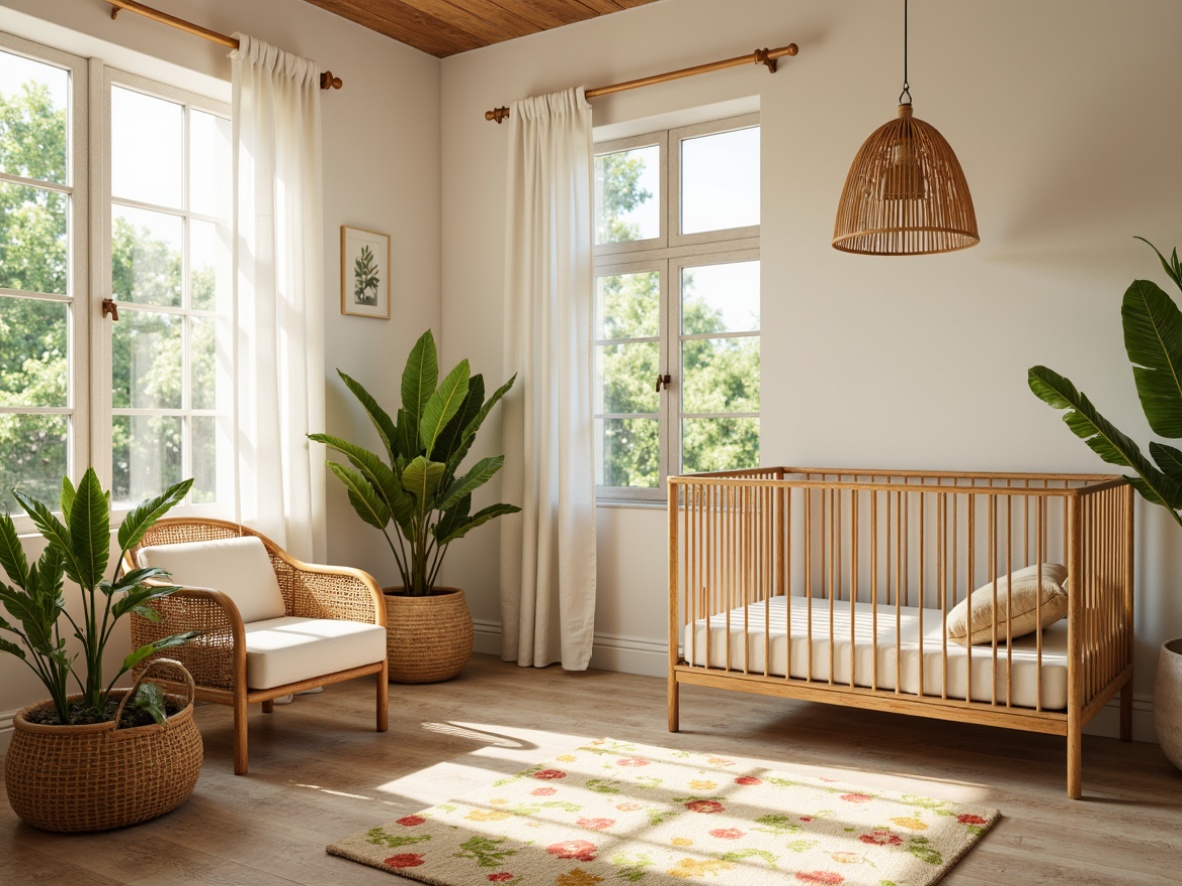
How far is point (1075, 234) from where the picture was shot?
3.48 m

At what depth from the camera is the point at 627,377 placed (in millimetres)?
4605

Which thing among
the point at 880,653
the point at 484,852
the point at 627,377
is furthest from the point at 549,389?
the point at 484,852

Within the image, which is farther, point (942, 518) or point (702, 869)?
point (942, 518)

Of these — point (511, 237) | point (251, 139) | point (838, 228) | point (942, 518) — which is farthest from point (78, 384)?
point (942, 518)

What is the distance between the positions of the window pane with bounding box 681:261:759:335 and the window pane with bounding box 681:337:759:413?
6 cm

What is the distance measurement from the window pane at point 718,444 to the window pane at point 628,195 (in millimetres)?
868

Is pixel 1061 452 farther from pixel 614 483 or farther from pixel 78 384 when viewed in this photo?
pixel 78 384

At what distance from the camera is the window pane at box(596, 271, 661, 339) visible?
4527 mm

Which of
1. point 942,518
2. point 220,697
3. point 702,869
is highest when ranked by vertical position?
point 942,518

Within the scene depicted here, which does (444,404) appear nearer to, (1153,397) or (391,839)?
(391,839)

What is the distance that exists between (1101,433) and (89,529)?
2712 mm

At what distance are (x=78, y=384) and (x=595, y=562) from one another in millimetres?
2079

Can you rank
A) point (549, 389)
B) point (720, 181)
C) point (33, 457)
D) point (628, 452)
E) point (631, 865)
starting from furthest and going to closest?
point (628, 452) → point (549, 389) → point (720, 181) → point (33, 457) → point (631, 865)

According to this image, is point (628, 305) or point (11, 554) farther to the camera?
point (628, 305)
